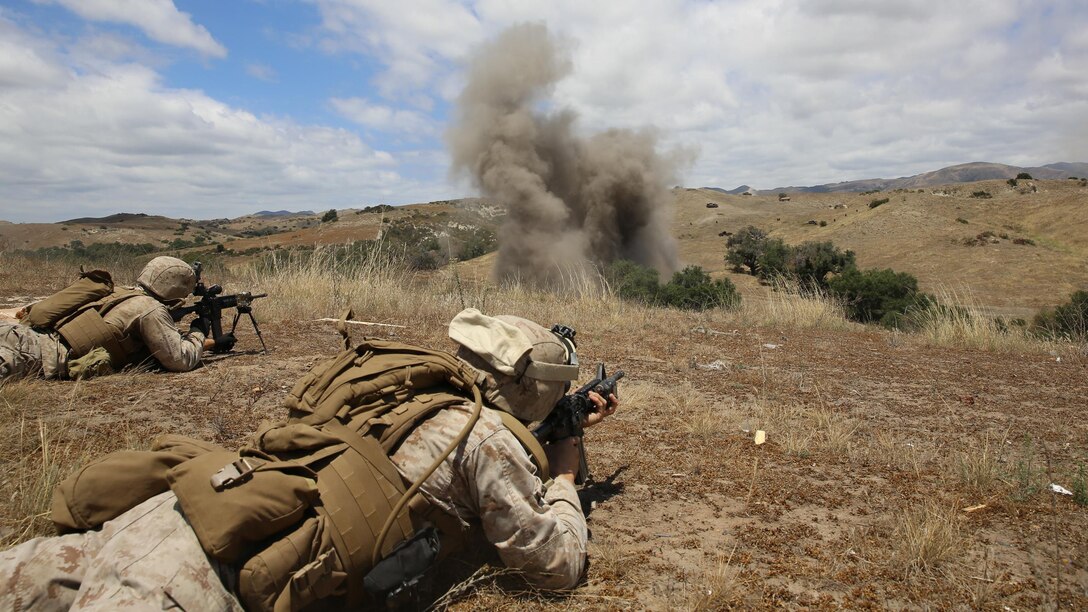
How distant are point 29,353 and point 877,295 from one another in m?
12.1

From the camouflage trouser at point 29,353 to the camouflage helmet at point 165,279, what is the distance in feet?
2.40

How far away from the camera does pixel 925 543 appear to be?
2.43 m

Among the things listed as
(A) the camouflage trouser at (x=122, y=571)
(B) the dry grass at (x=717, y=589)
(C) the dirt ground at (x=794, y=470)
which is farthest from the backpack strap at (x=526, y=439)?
(A) the camouflage trouser at (x=122, y=571)

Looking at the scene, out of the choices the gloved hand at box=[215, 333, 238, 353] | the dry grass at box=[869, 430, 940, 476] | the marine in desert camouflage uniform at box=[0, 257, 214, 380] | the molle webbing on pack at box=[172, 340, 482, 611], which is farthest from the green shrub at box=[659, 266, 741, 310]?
the molle webbing on pack at box=[172, 340, 482, 611]

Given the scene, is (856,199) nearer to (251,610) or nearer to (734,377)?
(734,377)

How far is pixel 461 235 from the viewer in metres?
27.4

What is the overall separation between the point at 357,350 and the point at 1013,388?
5898mm

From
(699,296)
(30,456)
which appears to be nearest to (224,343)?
(30,456)

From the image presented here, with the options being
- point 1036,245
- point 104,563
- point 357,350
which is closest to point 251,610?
point 104,563

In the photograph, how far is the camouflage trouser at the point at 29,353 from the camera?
420cm

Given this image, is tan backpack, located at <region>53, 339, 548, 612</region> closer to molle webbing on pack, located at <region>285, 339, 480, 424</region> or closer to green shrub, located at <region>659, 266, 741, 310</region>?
molle webbing on pack, located at <region>285, 339, 480, 424</region>

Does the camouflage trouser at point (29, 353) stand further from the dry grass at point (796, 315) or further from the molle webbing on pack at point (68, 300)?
the dry grass at point (796, 315)

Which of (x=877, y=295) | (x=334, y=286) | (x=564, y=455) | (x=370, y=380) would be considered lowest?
(x=877, y=295)

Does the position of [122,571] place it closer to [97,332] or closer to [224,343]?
[97,332]
